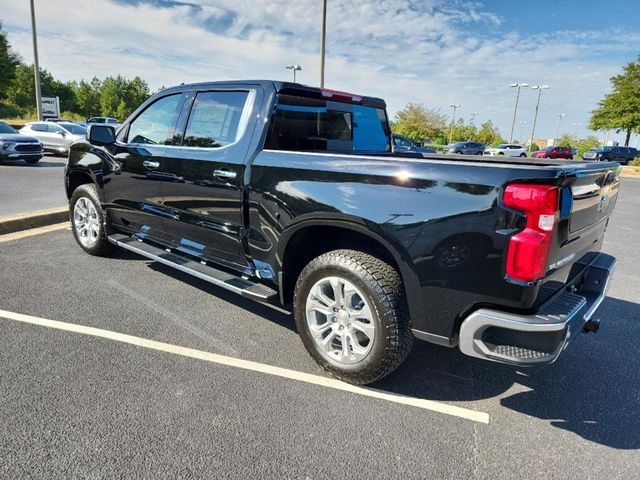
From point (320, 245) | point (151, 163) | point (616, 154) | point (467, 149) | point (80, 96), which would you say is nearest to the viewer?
→ point (320, 245)

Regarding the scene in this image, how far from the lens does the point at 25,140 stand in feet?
49.5

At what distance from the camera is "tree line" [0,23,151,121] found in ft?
208

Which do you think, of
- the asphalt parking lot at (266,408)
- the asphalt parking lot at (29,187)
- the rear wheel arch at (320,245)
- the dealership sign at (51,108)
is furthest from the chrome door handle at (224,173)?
the dealership sign at (51,108)

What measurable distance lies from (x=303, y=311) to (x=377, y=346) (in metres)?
0.59

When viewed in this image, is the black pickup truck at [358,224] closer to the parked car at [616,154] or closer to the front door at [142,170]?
the front door at [142,170]

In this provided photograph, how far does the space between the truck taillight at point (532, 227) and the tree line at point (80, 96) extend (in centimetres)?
7046

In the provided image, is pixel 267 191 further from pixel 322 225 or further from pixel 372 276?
pixel 372 276

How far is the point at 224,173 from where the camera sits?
341 centimetres

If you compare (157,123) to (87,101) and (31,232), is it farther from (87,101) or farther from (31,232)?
(87,101)

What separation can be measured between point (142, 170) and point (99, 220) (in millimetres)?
1191

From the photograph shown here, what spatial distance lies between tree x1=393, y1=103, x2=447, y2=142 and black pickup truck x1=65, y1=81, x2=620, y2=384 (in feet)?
198

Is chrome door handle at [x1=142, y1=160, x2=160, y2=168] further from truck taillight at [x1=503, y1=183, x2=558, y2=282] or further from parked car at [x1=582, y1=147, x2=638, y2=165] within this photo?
parked car at [x1=582, y1=147, x2=638, y2=165]

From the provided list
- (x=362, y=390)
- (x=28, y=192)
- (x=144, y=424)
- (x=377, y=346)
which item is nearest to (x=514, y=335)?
(x=377, y=346)

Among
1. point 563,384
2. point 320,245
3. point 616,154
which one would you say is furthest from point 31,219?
point 616,154
